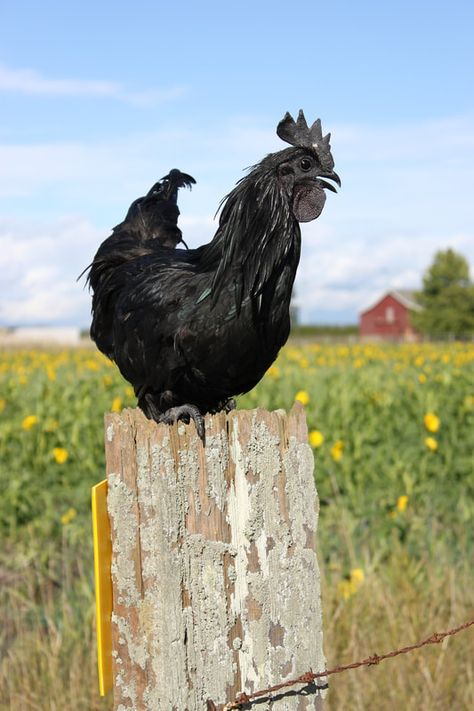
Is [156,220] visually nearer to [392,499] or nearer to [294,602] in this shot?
[294,602]

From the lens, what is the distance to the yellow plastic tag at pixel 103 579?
1981 millimetres

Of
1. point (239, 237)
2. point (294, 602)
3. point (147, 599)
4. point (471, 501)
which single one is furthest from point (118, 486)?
point (471, 501)

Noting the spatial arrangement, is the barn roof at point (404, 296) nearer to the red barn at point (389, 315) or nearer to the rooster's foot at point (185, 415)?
the red barn at point (389, 315)

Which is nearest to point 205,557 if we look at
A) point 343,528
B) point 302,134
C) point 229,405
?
point 229,405

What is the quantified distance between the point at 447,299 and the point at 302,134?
64.0 metres

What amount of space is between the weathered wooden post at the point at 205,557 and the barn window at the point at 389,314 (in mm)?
79744

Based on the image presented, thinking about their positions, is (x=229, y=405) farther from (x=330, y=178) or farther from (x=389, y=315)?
(x=389, y=315)

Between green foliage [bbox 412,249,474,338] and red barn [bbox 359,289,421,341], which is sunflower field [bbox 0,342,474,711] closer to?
green foliage [bbox 412,249,474,338]

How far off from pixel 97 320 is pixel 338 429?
5.00m

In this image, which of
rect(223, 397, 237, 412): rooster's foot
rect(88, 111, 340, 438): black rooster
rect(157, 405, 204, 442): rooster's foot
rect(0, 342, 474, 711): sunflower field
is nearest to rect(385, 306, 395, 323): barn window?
rect(0, 342, 474, 711): sunflower field

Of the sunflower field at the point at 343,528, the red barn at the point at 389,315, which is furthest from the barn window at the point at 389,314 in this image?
the sunflower field at the point at 343,528

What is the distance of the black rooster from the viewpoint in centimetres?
242

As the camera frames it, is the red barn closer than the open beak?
No

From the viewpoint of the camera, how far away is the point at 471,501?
7.61m
